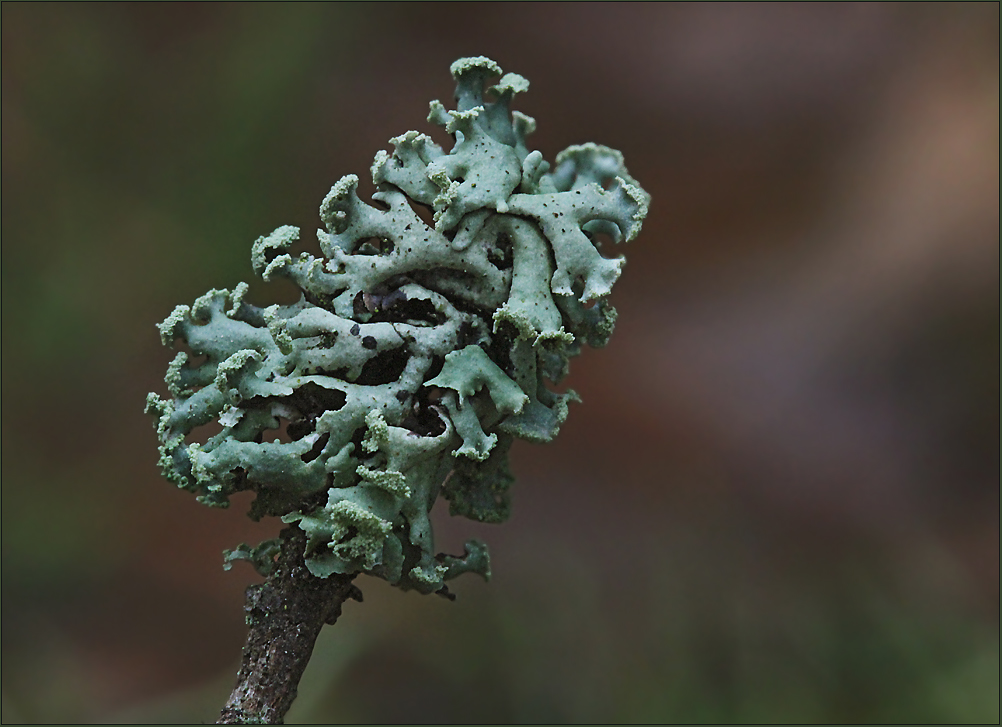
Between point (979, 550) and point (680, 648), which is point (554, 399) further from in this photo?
point (979, 550)

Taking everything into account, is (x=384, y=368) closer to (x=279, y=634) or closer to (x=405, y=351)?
(x=405, y=351)

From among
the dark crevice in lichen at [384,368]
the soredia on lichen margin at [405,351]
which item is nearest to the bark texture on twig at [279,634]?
the soredia on lichen margin at [405,351]

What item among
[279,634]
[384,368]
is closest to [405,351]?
[384,368]

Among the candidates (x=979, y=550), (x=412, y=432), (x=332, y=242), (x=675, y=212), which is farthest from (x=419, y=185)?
(x=979, y=550)

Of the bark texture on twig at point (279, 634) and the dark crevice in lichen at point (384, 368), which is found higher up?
the dark crevice in lichen at point (384, 368)

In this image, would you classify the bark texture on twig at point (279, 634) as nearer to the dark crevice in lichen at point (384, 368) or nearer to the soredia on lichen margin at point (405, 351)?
the soredia on lichen margin at point (405, 351)
